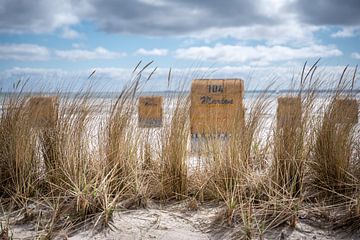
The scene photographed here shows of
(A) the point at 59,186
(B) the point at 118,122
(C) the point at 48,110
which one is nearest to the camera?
(A) the point at 59,186

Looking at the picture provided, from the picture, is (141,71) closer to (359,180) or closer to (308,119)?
(308,119)

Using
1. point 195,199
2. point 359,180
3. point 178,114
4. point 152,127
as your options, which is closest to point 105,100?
point 152,127

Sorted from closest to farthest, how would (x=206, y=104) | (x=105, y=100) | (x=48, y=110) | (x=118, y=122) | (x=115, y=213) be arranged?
(x=115, y=213), (x=118, y=122), (x=48, y=110), (x=105, y=100), (x=206, y=104)

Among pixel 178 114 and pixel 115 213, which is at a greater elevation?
pixel 178 114

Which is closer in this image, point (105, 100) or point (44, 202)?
point (44, 202)

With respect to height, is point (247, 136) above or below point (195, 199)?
above

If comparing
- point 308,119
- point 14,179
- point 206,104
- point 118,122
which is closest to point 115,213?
point 118,122

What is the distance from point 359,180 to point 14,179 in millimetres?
2745

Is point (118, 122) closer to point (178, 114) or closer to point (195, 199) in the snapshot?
point (178, 114)

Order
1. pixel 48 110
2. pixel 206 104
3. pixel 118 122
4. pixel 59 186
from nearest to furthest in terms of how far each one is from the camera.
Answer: pixel 59 186 < pixel 118 122 < pixel 48 110 < pixel 206 104

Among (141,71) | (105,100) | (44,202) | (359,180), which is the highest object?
(141,71)

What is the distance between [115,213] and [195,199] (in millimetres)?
620

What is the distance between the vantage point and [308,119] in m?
3.24

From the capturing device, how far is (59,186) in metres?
3.13
